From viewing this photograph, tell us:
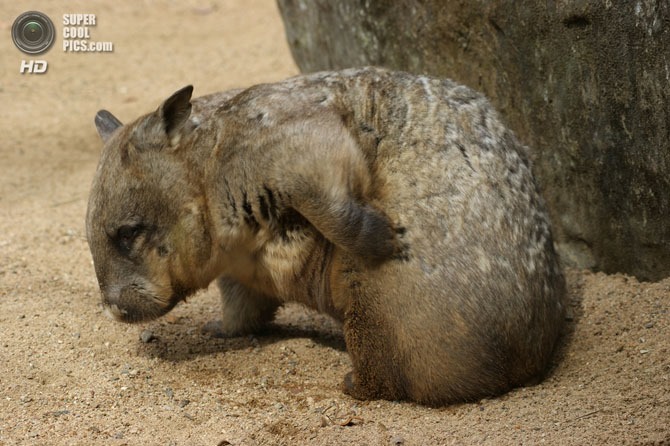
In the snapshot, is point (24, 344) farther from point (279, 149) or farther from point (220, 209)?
point (279, 149)

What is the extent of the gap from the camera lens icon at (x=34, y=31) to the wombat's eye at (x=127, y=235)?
4921 mm

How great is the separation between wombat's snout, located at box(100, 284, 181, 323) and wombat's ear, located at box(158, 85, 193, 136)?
947 millimetres

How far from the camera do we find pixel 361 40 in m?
7.47

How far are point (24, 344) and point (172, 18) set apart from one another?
11133 millimetres

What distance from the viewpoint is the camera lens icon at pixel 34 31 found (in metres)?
9.23

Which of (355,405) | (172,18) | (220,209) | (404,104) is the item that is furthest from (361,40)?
(172,18)

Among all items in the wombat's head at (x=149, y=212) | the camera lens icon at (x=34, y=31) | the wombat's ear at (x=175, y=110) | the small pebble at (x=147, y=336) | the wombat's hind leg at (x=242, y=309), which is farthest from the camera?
the camera lens icon at (x=34, y=31)

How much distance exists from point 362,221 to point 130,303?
1518 mm

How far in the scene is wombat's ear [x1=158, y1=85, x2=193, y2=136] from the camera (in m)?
4.84

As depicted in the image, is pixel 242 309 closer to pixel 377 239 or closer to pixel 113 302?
pixel 113 302

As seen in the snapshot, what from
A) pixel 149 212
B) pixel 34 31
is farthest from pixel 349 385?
pixel 34 31

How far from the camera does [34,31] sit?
9.53 metres
